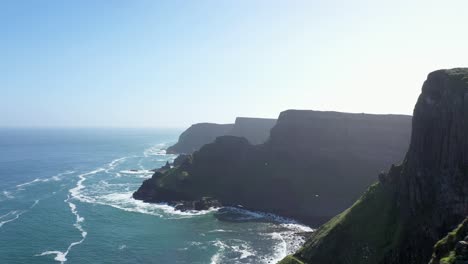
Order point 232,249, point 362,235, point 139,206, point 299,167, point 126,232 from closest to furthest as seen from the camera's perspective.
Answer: point 362,235 → point 232,249 → point 126,232 → point 139,206 → point 299,167

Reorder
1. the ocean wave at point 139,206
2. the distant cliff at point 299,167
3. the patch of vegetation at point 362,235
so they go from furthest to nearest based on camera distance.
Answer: the distant cliff at point 299,167 → the ocean wave at point 139,206 → the patch of vegetation at point 362,235

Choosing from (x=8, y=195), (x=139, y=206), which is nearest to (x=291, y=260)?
(x=139, y=206)

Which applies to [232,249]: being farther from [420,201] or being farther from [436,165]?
[436,165]

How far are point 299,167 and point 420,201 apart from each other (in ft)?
339

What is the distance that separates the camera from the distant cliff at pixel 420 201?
2830 inches

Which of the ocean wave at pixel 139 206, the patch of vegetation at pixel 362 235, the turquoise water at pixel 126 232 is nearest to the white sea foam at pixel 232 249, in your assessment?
the turquoise water at pixel 126 232

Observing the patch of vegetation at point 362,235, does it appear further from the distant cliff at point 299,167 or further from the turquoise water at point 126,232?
the distant cliff at point 299,167

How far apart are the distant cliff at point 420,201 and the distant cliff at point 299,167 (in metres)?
61.7

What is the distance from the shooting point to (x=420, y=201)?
79438mm

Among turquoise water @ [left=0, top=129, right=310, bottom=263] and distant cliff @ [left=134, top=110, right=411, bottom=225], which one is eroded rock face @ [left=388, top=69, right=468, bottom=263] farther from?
distant cliff @ [left=134, top=110, right=411, bottom=225]

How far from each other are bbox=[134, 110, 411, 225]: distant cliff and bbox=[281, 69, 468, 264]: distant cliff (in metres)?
61.7

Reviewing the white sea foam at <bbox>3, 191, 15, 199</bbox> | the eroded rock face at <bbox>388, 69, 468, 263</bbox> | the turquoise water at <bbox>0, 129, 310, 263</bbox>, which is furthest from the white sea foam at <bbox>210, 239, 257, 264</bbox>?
the white sea foam at <bbox>3, 191, 15, 199</bbox>

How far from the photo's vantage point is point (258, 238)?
118938 millimetres

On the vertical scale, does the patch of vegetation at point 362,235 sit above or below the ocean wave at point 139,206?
above
